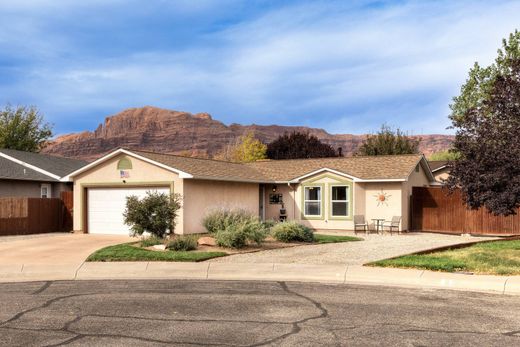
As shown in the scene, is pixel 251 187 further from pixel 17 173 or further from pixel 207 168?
pixel 17 173

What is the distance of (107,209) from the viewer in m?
26.2

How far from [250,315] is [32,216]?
21353 millimetres

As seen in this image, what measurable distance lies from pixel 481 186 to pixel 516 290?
5.43 metres

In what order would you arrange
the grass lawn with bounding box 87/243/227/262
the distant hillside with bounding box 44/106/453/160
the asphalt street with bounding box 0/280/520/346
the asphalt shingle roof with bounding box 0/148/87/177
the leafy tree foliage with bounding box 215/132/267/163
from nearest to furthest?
the asphalt street with bounding box 0/280/520/346
the grass lawn with bounding box 87/243/227/262
the asphalt shingle roof with bounding box 0/148/87/177
the leafy tree foliage with bounding box 215/132/267/163
the distant hillside with bounding box 44/106/453/160

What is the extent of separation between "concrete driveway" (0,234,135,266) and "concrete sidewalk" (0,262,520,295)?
41.8 inches

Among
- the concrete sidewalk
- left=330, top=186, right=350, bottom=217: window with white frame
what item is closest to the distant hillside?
left=330, top=186, right=350, bottom=217: window with white frame

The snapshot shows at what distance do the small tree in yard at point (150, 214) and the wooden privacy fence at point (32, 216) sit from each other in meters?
10.2

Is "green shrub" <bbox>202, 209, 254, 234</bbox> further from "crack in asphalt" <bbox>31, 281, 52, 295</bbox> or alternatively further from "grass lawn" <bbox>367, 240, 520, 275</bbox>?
"crack in asphalt" <bbox>31, 281, 52, 295</bbox>

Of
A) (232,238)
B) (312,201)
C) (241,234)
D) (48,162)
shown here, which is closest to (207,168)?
(312,201)

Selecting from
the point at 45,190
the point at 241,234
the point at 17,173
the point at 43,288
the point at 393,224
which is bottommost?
the point at 43,288

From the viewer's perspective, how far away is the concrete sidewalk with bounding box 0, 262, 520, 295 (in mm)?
12414

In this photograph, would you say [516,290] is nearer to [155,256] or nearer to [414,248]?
[414,248]

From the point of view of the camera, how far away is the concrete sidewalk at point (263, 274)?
Answer: 40.7 ft

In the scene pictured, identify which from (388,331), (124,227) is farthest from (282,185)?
(388,331)
